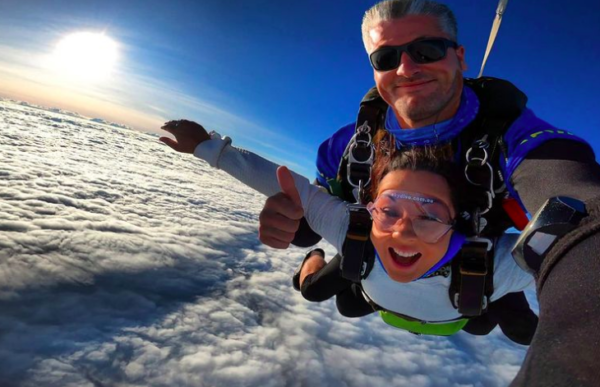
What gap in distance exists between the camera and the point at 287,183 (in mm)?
1315

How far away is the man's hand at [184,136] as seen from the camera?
5.18 ft

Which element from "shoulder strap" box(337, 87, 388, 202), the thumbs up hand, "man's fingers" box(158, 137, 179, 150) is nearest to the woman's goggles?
"shoulder strap" box(337, 87, 388, 202)

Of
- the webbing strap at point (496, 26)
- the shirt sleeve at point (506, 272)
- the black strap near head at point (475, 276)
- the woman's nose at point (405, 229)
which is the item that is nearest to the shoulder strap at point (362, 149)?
the woman's nose at point (405, 229)

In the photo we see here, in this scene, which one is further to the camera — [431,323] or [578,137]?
[431,323]

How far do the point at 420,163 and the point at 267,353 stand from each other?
266 centimetres

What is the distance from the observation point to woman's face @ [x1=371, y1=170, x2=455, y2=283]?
1323mm

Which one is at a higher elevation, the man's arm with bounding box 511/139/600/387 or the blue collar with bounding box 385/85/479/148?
the blue collar with bounding box 385/85/479/148

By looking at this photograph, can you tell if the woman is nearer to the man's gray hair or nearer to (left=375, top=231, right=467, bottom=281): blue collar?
(left=375, top=231, right=467, bottom=281): blue collar

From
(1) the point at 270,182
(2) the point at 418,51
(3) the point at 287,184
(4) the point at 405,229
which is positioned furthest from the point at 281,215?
(2) the point at 418,51

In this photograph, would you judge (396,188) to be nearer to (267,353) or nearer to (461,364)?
(267,353)

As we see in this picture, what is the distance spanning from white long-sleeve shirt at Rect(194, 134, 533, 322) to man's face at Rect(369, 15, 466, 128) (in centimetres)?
59

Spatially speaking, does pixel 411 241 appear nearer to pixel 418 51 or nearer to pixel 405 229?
pixel 405 229

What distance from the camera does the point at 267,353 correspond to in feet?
10.3

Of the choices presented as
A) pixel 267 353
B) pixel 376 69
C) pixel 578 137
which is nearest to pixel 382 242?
pixel 578 137
